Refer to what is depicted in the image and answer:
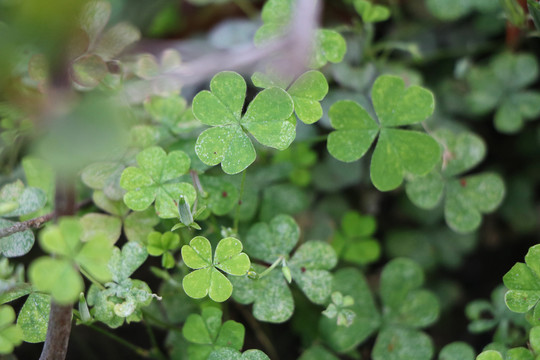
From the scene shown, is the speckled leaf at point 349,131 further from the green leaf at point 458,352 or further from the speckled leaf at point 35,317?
the speckled leaf at point 35,317

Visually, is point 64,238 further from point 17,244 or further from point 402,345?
point 402,345

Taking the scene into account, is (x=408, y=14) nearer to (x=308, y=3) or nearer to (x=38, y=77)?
(x=308, y=3)

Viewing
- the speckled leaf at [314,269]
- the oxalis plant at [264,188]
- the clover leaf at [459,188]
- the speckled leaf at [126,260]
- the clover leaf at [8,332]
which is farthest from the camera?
the clover leaf at [459,188]

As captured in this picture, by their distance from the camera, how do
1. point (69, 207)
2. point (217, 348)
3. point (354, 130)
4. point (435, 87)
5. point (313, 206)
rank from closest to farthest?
point (69, 207) < point (217, 348) < point (354, 130) < point (313, 206) < point (435, 87)

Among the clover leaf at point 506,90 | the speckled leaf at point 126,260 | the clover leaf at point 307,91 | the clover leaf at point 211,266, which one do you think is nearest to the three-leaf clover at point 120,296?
the speckled leaf at point 126,260

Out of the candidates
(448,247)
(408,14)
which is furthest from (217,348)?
(408,14)
